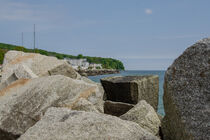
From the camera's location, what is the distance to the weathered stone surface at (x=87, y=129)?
13.2 feet

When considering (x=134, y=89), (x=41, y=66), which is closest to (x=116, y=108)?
(x=134, y=89)

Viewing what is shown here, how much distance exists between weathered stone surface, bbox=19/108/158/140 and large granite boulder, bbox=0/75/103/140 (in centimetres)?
162

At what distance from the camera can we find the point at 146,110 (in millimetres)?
6395

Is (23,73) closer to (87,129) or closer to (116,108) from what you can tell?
(116,108)

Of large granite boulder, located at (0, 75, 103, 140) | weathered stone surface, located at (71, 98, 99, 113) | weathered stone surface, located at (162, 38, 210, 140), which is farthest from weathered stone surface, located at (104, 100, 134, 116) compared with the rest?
weathered stone surface, located at (162, 38, 210, 140)

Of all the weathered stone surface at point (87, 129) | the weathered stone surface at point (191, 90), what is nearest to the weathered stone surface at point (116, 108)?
the weathered stone surface at point (87, 129)

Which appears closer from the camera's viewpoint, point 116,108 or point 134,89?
point 116,108

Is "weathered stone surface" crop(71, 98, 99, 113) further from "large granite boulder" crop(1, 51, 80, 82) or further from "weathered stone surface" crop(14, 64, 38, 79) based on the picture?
"large granite boulder" crop(1, 51, 80, 82)

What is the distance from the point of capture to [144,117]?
20.4 feet

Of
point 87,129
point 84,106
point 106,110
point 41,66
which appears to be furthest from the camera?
point 41,66

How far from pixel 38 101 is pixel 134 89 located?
12.5ft

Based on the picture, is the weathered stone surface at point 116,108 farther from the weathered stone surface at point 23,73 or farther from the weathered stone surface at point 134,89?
the weathered stone surface at point 23,73

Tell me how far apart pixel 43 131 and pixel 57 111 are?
0.59m

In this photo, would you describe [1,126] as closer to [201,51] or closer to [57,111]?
[57,111]
